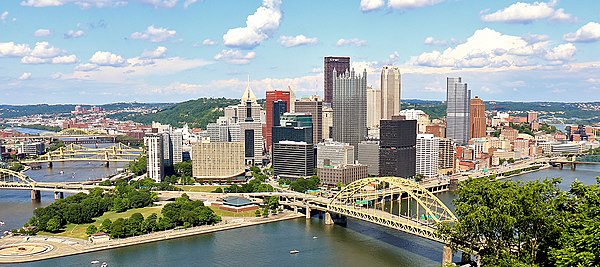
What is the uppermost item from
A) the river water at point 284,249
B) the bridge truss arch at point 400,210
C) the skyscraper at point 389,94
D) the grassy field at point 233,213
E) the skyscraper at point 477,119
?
the skyscraper at point 389,94

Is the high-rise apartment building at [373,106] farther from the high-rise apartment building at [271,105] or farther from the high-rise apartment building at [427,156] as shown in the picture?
the high-rise apartment building at [427,156]

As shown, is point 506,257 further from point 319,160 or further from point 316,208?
point 319,160

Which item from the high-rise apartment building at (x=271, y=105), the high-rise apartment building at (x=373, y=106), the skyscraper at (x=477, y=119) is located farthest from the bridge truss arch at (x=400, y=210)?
the skyscraper at (x=477, y=119)

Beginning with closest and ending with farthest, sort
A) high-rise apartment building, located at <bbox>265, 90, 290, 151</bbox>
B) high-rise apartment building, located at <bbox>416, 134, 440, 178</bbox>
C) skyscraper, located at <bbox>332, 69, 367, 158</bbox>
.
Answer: high-rise apartment building, located at <bbox>416, 134, 440, 178</bbox>, skyscraper, located at <bbox>332, 69, 367, 158</bbox>, high-rise apartment building, located at <bbox>265, 90, 290, 151</bbox>

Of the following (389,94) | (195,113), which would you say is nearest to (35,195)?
(389,94)

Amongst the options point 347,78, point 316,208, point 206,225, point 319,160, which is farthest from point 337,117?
point 206,225

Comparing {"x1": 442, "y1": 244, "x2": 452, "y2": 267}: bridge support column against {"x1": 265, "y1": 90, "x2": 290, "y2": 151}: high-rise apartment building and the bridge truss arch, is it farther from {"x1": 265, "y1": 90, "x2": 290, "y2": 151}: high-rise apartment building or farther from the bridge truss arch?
{"x1": 265, "y1": 90, "x2": 290, "y2": 151}: high-rise apartment building

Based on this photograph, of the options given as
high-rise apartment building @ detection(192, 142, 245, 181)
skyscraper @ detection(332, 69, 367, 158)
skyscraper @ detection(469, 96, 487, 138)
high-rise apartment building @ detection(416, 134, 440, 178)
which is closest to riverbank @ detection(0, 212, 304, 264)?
high-rise apartment building @ detection(192, 142, 245, 181)
